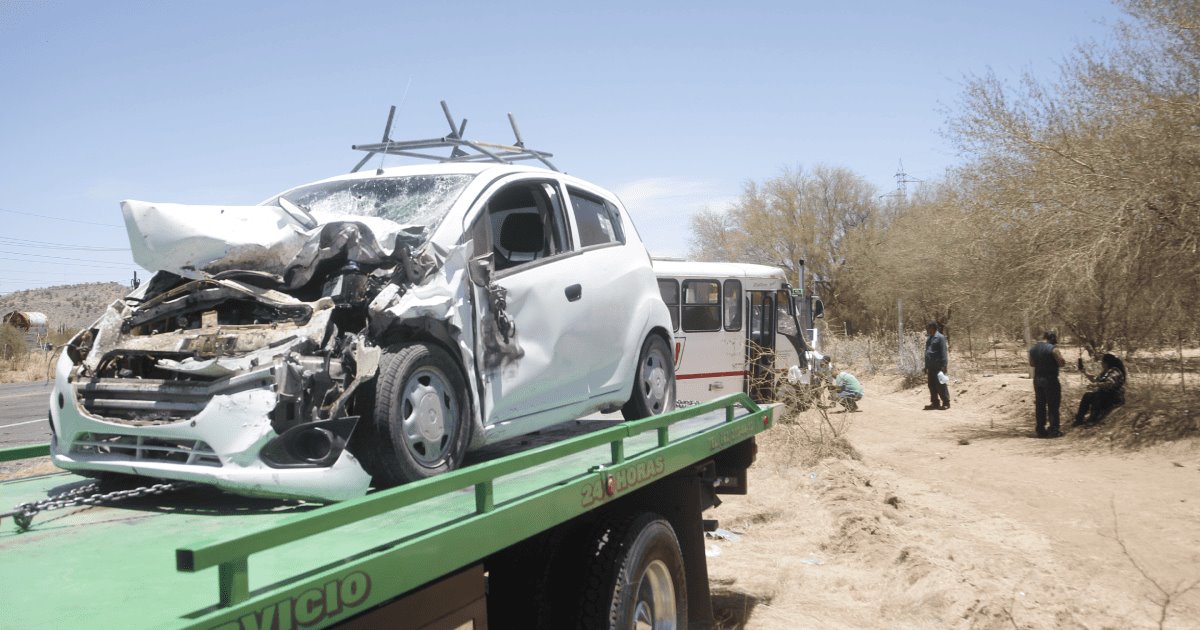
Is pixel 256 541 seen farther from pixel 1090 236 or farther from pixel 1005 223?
pixel 1005 223

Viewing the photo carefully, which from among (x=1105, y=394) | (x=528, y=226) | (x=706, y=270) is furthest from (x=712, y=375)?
(x=528, y=226)

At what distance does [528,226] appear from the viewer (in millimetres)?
5250

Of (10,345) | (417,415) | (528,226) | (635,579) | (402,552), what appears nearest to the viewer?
(402,552)

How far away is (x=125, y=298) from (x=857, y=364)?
Answer: 29.5m

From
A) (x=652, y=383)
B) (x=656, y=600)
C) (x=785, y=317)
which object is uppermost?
(x=785, y=317)

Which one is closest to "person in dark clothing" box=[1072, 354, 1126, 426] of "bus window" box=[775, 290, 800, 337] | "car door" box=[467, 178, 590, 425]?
"bus window" box=[775, 290, 800, 337]

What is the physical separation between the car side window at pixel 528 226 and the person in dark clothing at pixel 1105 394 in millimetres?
13483

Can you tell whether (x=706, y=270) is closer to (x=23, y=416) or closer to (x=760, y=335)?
(x=760, y=335)

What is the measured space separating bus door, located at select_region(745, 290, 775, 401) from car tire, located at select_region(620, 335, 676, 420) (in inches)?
441

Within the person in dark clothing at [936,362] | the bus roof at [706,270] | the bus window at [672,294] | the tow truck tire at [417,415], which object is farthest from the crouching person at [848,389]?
the tow truck tire at [417,415]

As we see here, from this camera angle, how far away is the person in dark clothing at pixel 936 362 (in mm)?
19406

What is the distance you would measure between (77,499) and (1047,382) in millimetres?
15286

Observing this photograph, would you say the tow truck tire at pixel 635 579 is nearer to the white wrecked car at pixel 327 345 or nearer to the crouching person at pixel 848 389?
the white wrecked car at pixel 327 345

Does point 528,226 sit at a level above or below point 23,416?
above
